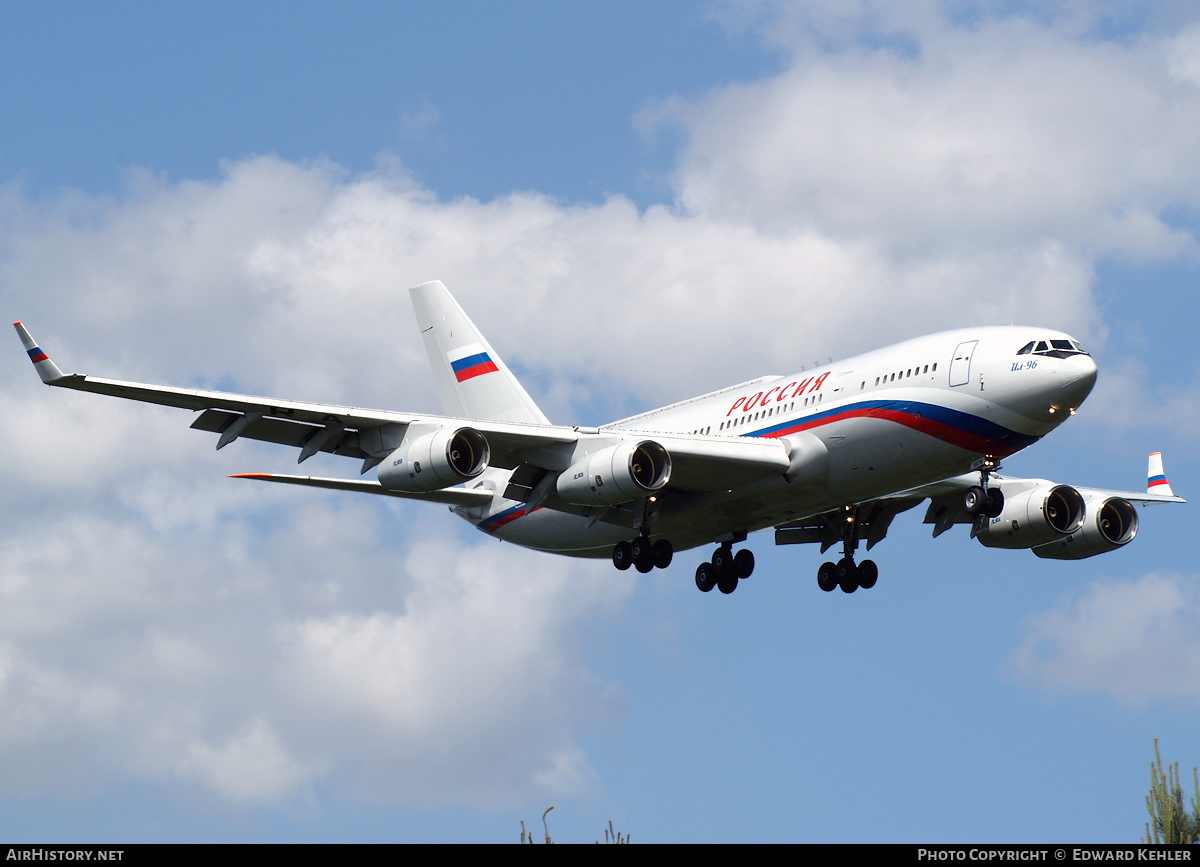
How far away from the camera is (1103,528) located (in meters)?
42.9

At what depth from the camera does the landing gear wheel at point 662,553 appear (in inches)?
1518

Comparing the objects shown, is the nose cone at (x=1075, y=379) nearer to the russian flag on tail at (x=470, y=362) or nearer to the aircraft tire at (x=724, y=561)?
the aircraft tire at (x=724, y=561)

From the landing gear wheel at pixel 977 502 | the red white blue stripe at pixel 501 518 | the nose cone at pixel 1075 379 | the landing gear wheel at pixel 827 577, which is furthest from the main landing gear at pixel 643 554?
the nose cone at pixel 1075 379

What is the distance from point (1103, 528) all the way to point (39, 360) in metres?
30.7

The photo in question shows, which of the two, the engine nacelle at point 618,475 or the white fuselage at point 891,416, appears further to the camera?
the engine nacelle at point 618,475

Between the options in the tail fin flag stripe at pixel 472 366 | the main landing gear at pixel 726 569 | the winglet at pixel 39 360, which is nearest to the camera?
the winglet at pixel 39 360

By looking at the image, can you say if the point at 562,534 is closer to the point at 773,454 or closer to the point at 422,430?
the point at 422,430

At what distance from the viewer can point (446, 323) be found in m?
51.9

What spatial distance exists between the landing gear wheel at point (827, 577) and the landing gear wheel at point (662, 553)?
6.13m

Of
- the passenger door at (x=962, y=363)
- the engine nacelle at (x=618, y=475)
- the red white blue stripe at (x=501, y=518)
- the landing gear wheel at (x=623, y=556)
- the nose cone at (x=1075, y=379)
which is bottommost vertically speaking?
the landing gear wheel at (x=623, y=556)

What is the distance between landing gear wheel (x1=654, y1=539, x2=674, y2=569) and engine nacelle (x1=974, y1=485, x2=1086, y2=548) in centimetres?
988

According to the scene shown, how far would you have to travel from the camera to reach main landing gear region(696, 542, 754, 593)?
134ft
